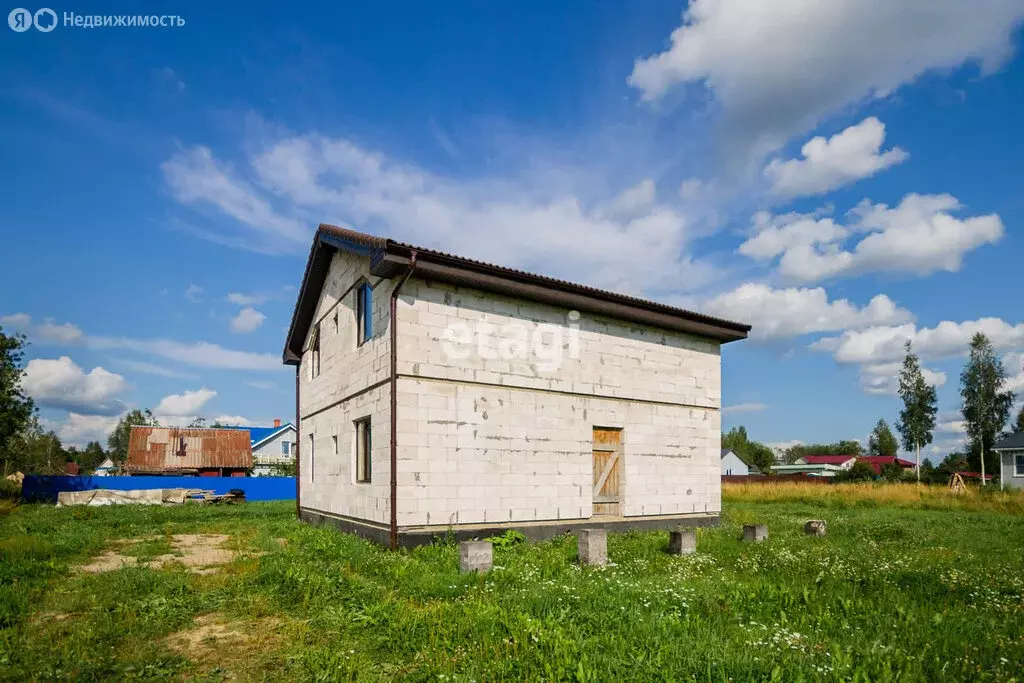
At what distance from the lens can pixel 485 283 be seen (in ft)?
40.2

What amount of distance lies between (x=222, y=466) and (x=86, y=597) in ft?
114

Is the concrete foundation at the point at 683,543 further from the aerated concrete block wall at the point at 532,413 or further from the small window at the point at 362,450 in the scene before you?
the small window at the point at 362,450

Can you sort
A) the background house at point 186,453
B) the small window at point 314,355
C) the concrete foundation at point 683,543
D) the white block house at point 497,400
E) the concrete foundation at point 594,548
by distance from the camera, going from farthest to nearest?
the background house at point 186,453
the small window at point 314,355
the white block house at point 497,400
the concrete foundation at point 683,543
the concrete foundation at point 594,548

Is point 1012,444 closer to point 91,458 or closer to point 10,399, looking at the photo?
point 10,399

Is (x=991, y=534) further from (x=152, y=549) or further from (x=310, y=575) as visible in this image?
(x=152, y=549)

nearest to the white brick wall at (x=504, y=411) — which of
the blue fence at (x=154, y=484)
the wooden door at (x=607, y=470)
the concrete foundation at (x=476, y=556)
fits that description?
the wooden door at (x=607, y=470)

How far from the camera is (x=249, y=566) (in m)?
10.5

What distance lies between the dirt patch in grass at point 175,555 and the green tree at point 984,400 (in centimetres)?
5116

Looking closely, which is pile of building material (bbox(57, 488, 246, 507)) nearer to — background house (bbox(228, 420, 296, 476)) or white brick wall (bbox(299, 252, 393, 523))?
white brick wall (bbox(299, 252, 393, 523))

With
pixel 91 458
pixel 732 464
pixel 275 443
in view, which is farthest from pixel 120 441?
pixel 732 464

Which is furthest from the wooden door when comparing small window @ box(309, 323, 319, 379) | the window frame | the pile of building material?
the pile of building material

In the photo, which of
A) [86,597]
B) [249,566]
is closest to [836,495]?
[249,566]

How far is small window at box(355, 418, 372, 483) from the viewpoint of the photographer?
13.5 m

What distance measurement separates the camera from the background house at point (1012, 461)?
36.3m
